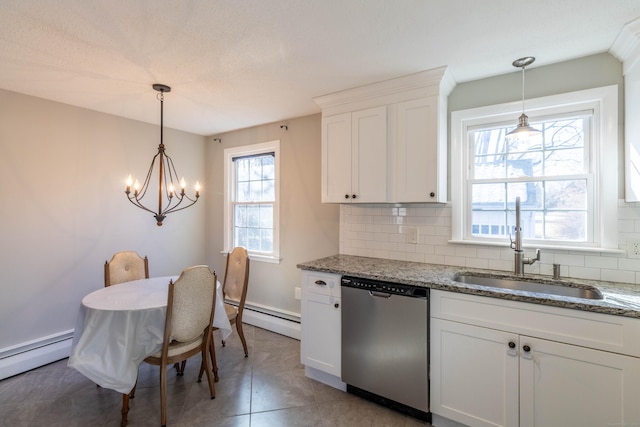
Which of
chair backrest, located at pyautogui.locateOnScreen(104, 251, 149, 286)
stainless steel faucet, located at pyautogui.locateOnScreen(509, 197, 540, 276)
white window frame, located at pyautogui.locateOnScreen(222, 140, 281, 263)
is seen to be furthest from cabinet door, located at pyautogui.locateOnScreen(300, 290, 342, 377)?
chair backrest, located at pyautogui.locateOnScreen(104, 251, 149, 286)

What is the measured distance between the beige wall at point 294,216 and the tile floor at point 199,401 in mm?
969

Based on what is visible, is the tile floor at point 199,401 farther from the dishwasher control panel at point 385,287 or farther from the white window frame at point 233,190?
the white window frame at point 233,190

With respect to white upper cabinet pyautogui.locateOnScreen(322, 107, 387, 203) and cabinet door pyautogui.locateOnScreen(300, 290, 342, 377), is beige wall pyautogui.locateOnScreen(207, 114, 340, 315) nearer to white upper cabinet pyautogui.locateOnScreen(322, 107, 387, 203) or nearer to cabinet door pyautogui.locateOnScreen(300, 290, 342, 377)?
white upper cabinet pyautogui.locateOnScreen(322, 107, 387, 203)

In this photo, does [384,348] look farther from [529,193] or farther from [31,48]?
[31,48]

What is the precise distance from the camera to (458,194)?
2402mm

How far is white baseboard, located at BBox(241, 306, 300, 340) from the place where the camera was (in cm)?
329

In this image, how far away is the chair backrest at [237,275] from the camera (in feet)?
9.55

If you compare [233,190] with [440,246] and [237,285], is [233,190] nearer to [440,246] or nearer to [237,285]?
[237,285]

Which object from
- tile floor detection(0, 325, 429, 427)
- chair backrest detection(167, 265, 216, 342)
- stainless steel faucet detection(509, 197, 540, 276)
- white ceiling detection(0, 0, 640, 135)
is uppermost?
white ceiling detection(0, 0, 640, 135)

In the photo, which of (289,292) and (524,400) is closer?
(524,400)

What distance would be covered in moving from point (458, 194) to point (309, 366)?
185 centimetres

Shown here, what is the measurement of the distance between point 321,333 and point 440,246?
1.19 m

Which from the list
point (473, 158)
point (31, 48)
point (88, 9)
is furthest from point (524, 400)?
point (31, 48)

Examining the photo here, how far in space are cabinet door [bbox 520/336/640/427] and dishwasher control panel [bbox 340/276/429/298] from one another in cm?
59
